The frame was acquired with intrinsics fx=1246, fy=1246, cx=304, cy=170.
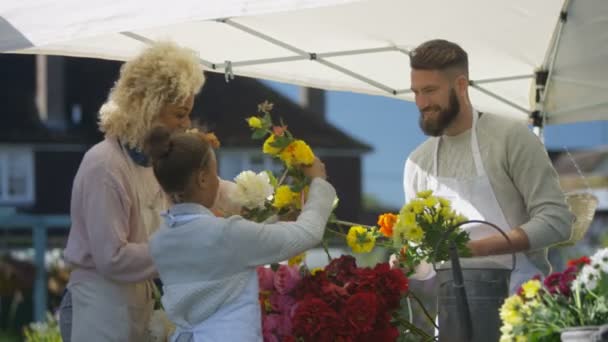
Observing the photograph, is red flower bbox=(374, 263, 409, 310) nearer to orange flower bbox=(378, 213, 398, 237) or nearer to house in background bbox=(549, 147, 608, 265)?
orange flower bbox=(378, 213, 398, 237)

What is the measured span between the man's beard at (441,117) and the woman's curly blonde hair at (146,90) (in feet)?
2.52

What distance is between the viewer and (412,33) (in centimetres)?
532

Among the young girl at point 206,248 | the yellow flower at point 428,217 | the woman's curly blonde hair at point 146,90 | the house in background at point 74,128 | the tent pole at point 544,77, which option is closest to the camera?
the young girl at point 206,248

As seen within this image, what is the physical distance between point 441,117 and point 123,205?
109cm

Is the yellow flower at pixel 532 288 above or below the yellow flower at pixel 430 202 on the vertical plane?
below

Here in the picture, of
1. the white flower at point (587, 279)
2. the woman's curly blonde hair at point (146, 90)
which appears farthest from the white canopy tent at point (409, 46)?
the white flower at point (587, 279)

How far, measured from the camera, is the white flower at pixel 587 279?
281cm

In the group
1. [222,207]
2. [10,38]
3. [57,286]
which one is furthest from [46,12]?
[57,286]

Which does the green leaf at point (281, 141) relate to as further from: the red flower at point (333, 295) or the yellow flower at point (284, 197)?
the red flower at point (333, 295)

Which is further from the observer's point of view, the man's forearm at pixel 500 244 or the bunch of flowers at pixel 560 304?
the man's forearm at pixel 500 244

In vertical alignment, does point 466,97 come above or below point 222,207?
above

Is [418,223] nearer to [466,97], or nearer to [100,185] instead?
[466,97]

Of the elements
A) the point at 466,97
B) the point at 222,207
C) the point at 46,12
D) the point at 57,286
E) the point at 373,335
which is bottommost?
the point at 57,286

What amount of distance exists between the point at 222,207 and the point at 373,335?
81cm
